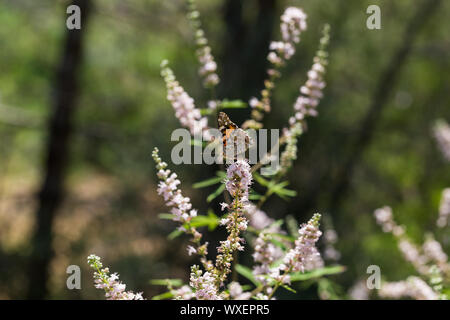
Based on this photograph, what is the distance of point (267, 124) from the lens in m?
9.34

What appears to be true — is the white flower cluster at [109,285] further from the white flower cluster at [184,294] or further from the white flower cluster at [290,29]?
the white flower cluster at [290,29]

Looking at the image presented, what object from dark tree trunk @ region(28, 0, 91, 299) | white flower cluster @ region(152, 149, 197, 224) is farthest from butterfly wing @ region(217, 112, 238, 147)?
dark tree trunk @ region(28, 0, 91, 299)

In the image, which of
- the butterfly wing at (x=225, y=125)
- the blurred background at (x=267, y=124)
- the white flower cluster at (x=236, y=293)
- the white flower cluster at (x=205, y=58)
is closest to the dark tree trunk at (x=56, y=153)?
the blurred background at (x=267, y=124)

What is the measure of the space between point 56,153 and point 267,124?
182 inches

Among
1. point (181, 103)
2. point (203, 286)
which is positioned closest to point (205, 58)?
point (181, 103)

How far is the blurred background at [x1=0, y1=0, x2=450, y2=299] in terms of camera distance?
947cm

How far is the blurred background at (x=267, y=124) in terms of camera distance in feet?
31.1

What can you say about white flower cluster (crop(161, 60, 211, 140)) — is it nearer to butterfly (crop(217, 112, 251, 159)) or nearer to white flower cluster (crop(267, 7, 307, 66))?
butterfly (crop(217, 112, 251, 159))

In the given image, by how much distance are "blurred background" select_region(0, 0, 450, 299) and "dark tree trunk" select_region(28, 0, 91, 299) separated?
23mm

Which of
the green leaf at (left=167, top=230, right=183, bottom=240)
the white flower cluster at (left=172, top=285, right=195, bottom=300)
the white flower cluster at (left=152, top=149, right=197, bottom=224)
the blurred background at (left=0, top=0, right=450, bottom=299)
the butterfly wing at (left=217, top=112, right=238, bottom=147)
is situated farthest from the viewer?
the blurred background at (left=0, top=0, right=450, bottom=299)

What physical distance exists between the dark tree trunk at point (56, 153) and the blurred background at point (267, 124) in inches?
0.9
